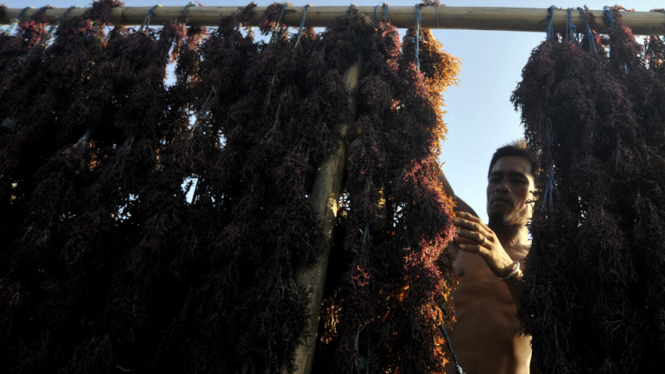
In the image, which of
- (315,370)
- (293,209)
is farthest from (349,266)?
(315,370)

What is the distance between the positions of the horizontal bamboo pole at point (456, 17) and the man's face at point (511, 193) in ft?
3.98

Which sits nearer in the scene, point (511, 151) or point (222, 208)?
point (222, 208)

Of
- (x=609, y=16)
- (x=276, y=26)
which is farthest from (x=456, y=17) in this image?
(x=276, y=26)

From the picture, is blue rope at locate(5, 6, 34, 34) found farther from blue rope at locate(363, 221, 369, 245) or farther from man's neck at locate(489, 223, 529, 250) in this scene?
man's neck at locate(489, 223, 529, 250)

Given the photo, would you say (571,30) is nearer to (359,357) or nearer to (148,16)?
(359,357)

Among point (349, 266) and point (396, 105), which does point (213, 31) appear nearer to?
point (396, 105)

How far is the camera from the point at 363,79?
2.16 metres

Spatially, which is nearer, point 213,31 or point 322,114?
point 322,114

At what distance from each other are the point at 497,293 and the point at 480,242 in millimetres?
1291

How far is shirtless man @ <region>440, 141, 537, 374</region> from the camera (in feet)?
9.36

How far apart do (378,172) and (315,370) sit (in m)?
0.86

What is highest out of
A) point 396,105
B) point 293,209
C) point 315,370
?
point 396,105

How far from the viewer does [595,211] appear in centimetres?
161

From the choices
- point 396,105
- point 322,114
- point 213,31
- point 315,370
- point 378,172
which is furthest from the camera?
point 213,31
